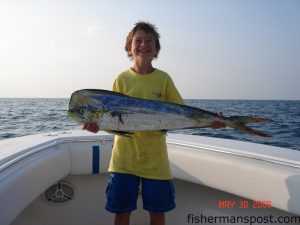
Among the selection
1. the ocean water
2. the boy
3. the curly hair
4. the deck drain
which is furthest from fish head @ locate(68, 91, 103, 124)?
the ocean water

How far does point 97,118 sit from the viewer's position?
2.40 m

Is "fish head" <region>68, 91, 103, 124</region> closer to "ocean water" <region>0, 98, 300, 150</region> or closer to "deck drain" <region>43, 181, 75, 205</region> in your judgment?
"deck drain" <region>43, 181, 75, 205</region>

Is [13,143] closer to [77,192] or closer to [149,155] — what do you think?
[77,192]

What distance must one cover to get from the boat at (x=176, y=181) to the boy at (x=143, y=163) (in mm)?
669

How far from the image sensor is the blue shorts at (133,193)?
274 cm

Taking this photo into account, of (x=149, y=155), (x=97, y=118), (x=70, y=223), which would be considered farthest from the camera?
(x=70, y=223)

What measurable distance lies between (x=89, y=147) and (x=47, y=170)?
67 cm

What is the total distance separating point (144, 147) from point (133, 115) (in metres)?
0.42

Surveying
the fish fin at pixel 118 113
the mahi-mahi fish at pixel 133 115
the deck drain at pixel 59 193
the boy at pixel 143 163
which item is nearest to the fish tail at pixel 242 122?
the mahi-mahi fish at pixel 133 115

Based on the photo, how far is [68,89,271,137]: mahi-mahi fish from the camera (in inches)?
94.7

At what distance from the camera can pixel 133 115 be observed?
2.44 metres

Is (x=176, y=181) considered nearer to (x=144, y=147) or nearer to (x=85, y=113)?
(x=144, y=147)

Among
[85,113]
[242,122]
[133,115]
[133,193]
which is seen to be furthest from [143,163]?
[242,122]

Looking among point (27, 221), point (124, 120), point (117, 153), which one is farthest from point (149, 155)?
point (27, 221)
